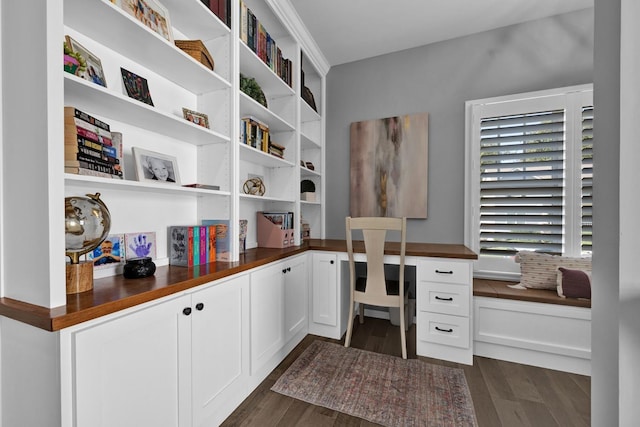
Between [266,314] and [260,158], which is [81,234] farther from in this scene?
[260,158]

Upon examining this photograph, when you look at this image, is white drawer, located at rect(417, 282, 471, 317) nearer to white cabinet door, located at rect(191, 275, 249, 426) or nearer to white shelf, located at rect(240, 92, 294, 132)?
white cabinet door, located at rect(191, 275, 249, 426)

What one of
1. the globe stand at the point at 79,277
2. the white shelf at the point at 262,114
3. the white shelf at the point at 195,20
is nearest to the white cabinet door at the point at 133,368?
the globe stand at the point at 79,277

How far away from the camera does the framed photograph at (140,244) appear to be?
1.41m

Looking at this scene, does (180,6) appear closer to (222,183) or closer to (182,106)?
(182,106)

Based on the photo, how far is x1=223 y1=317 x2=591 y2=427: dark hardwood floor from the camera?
1486 millimetres

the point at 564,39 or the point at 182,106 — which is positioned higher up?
the point at 564,39

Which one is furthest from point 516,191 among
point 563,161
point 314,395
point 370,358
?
point 314,395

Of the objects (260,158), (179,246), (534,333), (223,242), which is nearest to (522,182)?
(534,333)

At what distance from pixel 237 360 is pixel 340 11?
8.92 ft

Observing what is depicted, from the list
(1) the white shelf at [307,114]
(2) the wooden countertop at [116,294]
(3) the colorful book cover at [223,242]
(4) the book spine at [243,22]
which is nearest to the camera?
(2) the wooden countertop at [116,294]

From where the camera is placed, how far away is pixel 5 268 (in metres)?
0.99

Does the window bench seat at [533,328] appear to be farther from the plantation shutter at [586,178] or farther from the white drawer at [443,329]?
the plantation shutter at [586,178]

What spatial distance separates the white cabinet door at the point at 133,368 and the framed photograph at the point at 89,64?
0.97m

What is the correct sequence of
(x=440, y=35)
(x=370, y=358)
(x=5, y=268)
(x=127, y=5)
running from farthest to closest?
1. (x=440, y=35)
2. (x=370, y=358)
3. (x=127, y=5)
4. (x=5, y=268)
